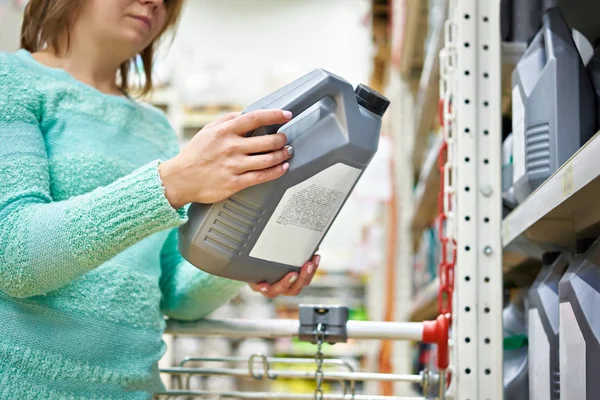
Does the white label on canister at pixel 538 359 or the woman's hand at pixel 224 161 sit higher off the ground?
the woman's hand at pixel 224 161

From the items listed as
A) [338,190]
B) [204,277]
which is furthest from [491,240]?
[204,277]

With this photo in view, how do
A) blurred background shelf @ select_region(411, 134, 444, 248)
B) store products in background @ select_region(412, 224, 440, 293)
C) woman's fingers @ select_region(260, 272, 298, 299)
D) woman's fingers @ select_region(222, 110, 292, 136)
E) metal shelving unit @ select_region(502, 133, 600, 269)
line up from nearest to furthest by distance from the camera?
metal shelving unit @ select_region(502, 133, 600, 269)
woman's fingers @ select_region(222, 110, 292, 136)
woman's fingers @ select_region(260, 272, 298, 299)
blurred background shelf @ select_region(411, 134, 444, 248)
store products in background @ select_region(412, 224, 440, 293)

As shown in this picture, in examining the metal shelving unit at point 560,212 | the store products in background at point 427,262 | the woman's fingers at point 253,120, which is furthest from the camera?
the store products in background at point 427,262

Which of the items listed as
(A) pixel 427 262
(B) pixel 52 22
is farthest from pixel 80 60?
(A) pixel 427 262

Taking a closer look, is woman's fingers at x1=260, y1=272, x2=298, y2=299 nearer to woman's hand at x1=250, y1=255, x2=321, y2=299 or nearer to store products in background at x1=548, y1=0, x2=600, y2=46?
woman's hand at x1=250, y1=255, x2=321, y2=299

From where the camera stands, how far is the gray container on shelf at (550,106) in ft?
3.05

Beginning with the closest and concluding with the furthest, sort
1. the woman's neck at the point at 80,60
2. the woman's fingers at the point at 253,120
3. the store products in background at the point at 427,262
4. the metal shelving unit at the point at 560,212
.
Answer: the metal shelving unit at the point at 560,212 → the woman's fingers at the point at 253,120 → the woman's neck at the point at 80,60 → the store products in background at the point at 427,262

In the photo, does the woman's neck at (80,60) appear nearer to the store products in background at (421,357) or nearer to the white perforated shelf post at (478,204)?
the white perforated shelf post at (478,204)

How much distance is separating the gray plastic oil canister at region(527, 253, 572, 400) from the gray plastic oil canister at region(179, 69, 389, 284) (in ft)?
1.08

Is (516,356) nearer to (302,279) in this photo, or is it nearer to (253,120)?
(302,279)

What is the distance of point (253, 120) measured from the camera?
2.89 feet

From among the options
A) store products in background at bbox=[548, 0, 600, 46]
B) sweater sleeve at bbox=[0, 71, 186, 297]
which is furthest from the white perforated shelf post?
sweater sleeve at bbox=[0, 71, 186, 297]

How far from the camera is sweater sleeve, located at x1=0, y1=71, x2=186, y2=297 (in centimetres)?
90

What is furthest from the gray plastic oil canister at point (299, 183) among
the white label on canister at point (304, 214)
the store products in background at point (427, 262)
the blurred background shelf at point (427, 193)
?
the store products in background at point (427, 262)
